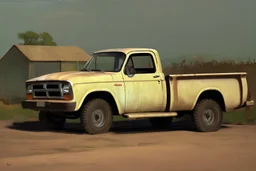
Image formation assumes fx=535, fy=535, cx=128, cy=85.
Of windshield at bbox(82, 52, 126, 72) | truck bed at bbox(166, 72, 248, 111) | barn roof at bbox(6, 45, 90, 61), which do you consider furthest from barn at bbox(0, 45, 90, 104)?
truck bed at bbox(166, 72, 248, 111)

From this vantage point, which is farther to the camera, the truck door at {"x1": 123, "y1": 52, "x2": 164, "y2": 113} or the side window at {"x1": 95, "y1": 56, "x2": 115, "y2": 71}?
the side window at {"x1": 95, "y1": 56, "x2": 115, "y2": 71}

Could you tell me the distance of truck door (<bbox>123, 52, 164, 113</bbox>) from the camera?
13.1 meters

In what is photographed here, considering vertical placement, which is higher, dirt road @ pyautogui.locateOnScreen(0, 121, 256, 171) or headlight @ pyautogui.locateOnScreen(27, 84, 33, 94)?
headlight @ pyautogui.locateOnScreen(27, 84, 33, 94)

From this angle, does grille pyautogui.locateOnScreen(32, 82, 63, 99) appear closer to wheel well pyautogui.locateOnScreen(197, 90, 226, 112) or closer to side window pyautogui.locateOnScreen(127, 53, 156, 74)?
side window pyautogui.locateOnScreen(127, 53, 156, 74)

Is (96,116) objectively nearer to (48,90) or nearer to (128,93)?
(128,93)

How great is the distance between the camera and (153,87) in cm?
1343

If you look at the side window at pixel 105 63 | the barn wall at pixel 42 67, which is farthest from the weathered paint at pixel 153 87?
the barn wall at pixel 42 67

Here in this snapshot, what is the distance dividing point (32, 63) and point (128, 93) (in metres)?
17.2

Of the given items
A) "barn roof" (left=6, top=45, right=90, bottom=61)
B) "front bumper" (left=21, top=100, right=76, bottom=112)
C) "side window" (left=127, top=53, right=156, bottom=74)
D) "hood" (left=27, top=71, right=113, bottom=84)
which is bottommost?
"front bumper" (left=21, top=100, right=76, bottom=112)

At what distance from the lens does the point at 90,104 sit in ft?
41.2

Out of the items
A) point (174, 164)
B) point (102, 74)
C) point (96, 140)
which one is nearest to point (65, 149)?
point (96, 140)

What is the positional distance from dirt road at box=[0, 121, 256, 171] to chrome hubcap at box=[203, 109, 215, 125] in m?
0.45

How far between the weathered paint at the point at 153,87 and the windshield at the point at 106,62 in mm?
164

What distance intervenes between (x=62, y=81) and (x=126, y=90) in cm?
162
